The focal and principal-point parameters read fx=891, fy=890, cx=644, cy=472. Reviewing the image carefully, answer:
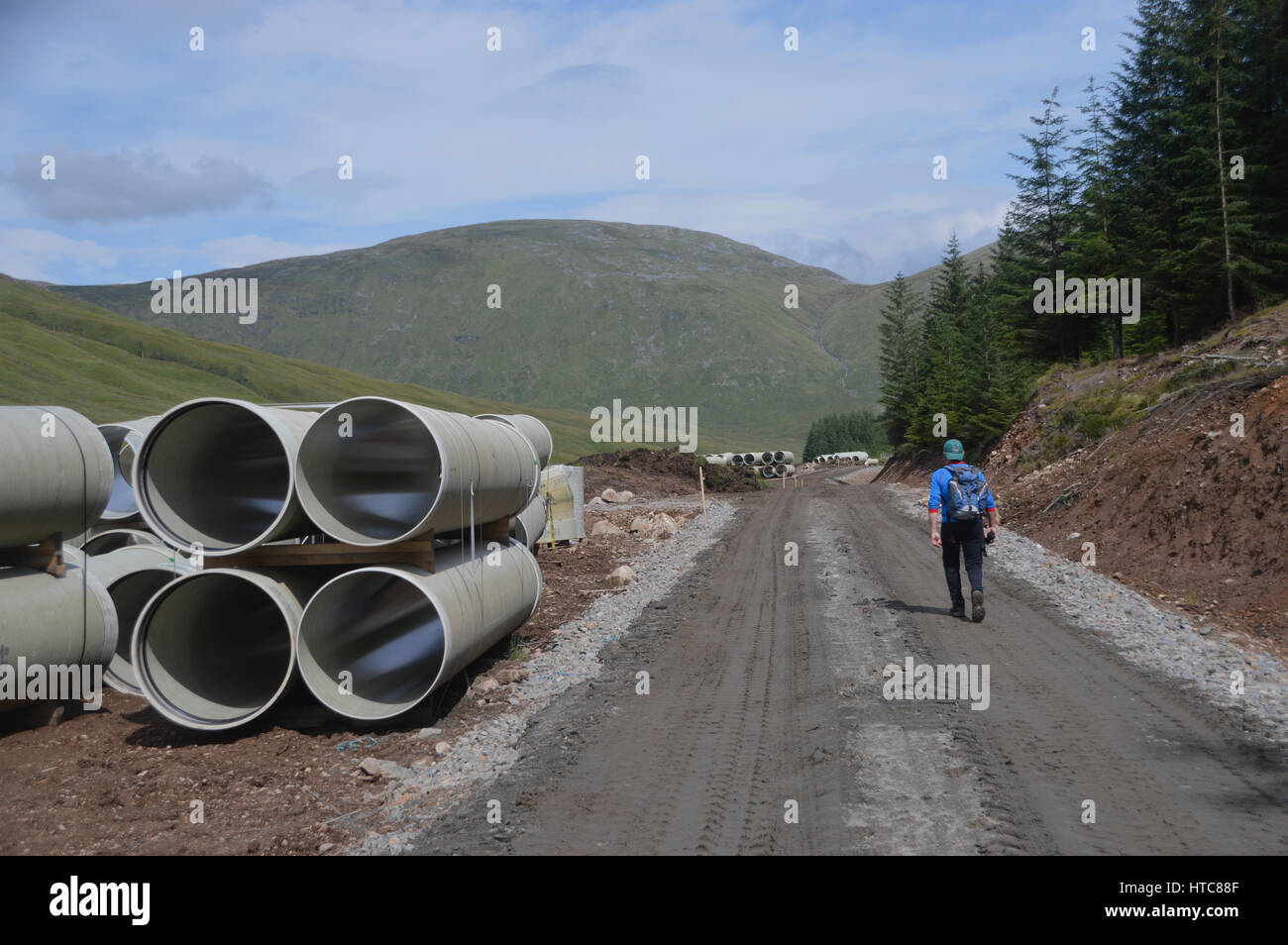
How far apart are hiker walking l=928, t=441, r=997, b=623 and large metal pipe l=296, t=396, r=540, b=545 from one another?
512 centimetres

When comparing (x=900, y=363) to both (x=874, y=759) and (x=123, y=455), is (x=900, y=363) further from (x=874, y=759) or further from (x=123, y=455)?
(x=874, y=759)

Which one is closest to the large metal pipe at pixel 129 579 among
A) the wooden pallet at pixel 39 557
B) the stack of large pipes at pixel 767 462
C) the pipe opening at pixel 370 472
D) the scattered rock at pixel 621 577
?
the wooden pallet at pixel 39 557

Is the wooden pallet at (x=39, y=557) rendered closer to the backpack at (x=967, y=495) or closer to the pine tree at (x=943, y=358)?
the backpack at (x=967, y=495)

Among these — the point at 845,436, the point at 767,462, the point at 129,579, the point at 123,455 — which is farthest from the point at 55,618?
the point at 845,436

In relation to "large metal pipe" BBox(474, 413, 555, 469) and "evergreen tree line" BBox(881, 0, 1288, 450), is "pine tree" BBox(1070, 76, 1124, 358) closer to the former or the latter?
"evergreen tree line" BBox(881, 0, 1288, 450)

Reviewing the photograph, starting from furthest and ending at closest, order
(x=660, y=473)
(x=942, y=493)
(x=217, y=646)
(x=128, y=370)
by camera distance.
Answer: (x=128, y=370) < (x=660, y=473) < (x=942, y=493) < (x=217, y=646)

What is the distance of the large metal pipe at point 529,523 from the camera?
49.5ft

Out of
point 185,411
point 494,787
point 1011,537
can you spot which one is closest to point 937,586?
point 1011,537

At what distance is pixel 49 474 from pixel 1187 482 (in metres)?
15.9

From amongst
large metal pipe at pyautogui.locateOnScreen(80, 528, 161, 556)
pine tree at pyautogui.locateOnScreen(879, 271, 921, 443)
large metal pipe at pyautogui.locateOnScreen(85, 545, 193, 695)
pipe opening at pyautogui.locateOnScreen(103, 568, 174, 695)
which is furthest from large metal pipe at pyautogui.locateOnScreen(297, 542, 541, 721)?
pine tree at pyautogui.locateOnScreen(879, 271, 921, 443)

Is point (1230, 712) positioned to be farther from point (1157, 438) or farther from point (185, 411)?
point (1157, 438)

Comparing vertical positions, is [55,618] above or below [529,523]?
below

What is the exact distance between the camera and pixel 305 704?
8.24 metres

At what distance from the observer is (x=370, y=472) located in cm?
967
